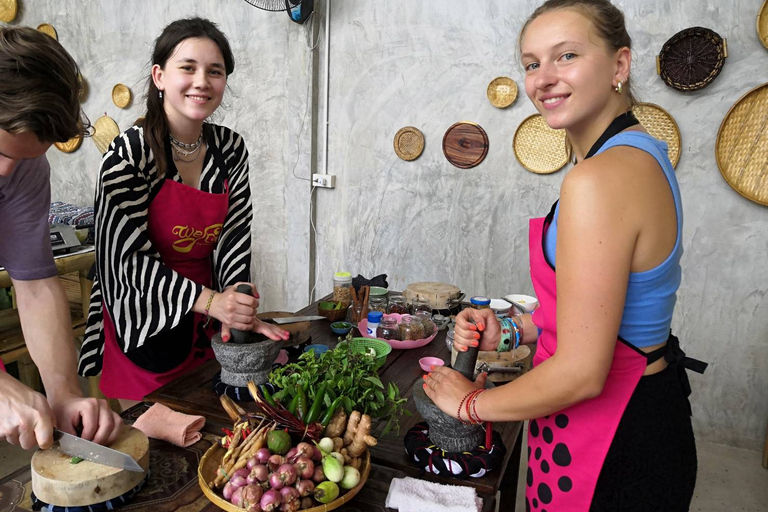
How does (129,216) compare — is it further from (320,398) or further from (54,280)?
(320,398)

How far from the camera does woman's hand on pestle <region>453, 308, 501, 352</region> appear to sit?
119cm

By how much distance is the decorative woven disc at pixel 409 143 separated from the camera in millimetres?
3533

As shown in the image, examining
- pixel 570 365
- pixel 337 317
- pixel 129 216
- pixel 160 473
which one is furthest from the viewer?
pixel 337 317

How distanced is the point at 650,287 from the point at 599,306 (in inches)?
5.8

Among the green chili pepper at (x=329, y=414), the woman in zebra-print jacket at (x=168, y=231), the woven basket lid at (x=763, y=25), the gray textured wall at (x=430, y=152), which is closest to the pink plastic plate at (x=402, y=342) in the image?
the woman in zebra-print jacket at (x=168, y=231)

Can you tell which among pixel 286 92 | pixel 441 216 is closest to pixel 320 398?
pixel 441 216

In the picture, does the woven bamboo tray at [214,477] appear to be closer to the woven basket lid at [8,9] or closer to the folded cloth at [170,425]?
the folded cloth at [170,425]

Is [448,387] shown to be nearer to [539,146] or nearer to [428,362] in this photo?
[428,362]

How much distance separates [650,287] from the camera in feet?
3.10

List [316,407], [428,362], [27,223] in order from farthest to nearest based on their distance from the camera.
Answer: [428,362], [27,223], [316,407]

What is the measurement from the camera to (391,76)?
3.56 meters

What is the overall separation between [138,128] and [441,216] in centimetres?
223

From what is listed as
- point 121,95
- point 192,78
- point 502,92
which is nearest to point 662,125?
point 502,92

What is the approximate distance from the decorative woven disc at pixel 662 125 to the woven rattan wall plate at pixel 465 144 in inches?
→ 35.9
